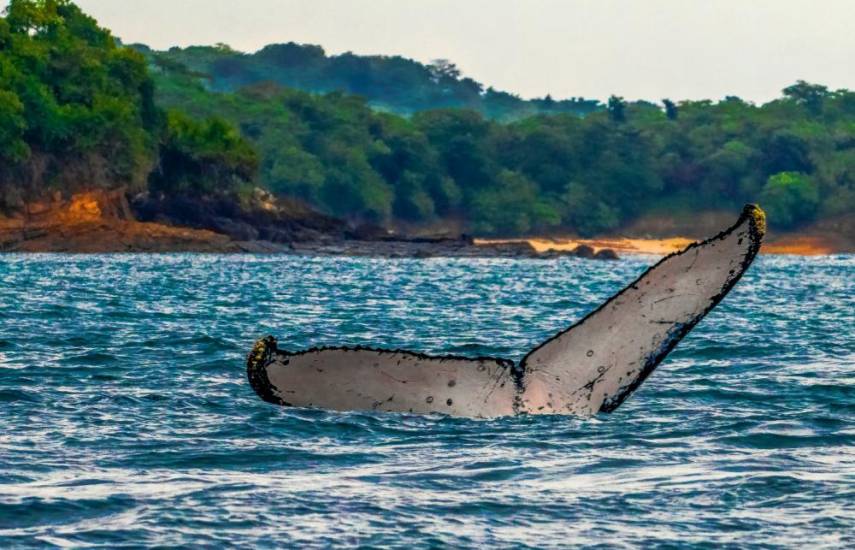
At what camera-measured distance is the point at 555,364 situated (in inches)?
532

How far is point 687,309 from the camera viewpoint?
1291 centimetres

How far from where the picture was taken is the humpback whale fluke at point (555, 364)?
1280 centimetres

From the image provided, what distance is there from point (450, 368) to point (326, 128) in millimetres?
167152

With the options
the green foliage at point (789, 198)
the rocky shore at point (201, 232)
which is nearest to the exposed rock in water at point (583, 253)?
the rocky shore at point (201, 232)

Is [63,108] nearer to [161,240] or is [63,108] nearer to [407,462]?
[161,240]

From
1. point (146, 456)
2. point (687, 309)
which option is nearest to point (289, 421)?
point (146, 456)

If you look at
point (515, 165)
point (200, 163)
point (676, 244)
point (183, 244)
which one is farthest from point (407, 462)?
point (515, 165)

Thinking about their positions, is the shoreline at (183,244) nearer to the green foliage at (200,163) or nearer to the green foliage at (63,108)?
the green foliage at (63,108)

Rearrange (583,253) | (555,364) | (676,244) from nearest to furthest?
1. (555,364)
2. (583,253)
3. (676,244)

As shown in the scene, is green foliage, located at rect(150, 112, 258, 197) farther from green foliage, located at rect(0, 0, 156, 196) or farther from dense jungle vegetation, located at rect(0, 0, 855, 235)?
dense jungle vegetation, located at rect(0, 0, 855, 235)

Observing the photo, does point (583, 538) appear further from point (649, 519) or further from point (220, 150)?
point (220, 150)

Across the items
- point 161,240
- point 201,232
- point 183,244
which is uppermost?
point 201,232

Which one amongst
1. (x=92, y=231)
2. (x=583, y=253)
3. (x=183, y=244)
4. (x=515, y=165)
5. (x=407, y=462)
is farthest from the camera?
(x=515, y=165)

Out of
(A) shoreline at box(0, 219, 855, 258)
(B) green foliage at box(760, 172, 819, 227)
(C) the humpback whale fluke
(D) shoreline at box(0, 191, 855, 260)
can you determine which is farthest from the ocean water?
(B) green foliage at box(760, 172, 819, 227)
